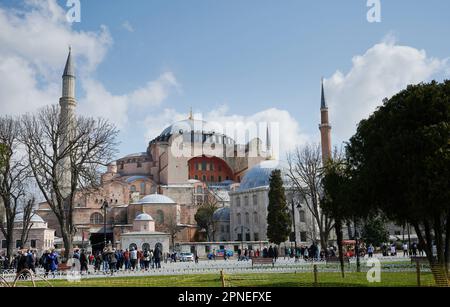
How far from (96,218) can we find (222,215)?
1388cm

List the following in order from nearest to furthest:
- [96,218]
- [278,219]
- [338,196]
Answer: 1. [338,196]
2. [278,219]
3. [96,218]

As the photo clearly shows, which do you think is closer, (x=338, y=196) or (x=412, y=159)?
(x=412, y=159)

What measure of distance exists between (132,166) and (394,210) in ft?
197

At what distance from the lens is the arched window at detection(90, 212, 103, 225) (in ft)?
177

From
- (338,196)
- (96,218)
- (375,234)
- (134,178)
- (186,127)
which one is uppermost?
(186,127)

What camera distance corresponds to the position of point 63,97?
4594 cm

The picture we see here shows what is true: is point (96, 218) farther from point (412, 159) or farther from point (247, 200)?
point (412, 159)

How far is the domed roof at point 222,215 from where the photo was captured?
53.5 metres

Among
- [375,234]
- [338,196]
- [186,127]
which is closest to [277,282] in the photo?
[338,196]

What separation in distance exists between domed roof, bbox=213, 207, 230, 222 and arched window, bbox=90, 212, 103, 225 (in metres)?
12.6

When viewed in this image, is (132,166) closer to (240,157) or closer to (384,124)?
(240,157)

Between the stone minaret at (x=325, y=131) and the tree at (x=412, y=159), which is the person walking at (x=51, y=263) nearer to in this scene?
the tree at (x=412, y=159)

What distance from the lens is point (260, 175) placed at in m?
49.3
